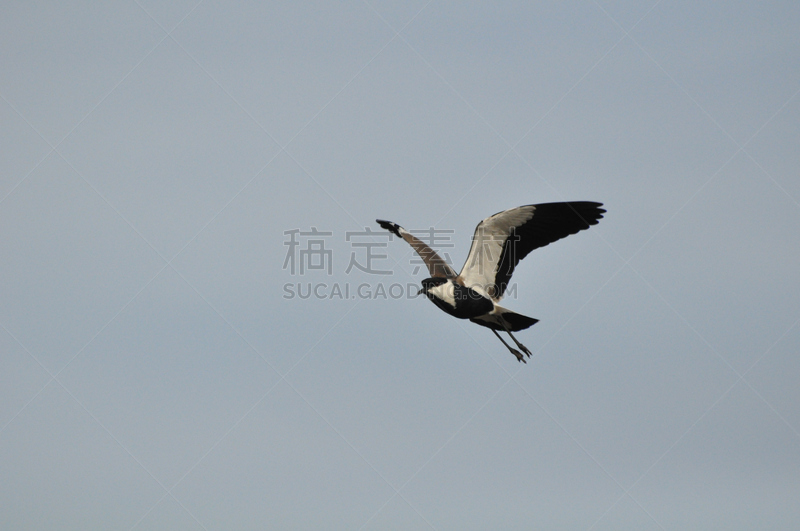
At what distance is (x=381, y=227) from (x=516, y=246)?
4936mm

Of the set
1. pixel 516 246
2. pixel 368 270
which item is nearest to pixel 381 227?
pixel 368 270

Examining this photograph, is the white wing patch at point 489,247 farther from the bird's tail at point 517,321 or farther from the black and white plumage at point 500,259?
the bird's tail at point 517,321

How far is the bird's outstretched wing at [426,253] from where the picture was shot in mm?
26266

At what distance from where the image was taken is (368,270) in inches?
1142

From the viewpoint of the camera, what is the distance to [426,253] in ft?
89.4

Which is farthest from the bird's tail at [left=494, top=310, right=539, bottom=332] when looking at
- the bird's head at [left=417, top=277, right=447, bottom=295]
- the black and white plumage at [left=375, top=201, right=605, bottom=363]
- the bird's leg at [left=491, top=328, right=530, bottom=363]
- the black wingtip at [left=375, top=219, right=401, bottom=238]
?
the black wingtip at [left=375, top=219, right=401, bottom=238]

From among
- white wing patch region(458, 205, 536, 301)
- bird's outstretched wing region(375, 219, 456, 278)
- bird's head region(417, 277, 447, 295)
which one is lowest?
bird's head region(417, 277, 447, 295)

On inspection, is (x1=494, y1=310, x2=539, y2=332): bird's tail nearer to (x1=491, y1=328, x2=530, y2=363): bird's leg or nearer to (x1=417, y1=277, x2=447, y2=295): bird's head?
(x1=491, y1=328, x2=530, y2=363): bird's leg

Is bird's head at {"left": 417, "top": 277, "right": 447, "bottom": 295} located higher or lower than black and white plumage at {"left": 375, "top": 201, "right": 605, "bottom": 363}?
lower

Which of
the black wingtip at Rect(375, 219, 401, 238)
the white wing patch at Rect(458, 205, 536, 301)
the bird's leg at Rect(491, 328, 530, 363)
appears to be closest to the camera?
the white wing patch at Rect(458, 205, 536, 301)

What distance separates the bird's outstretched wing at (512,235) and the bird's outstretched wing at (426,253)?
1.59ft

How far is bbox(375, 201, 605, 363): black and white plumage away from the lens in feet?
80.9

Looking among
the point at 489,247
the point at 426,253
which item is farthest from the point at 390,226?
the point at 489,247

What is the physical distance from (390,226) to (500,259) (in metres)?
4.19
